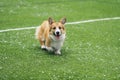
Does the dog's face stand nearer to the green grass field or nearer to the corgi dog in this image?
the corgi dog

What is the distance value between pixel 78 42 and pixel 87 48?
1.16m

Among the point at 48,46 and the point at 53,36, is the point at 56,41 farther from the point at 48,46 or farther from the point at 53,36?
the point at 48,46

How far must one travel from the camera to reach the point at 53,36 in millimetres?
13367

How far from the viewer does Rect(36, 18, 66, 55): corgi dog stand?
521 inches

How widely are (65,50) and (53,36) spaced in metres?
1.44

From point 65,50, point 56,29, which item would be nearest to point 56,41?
point 56,29

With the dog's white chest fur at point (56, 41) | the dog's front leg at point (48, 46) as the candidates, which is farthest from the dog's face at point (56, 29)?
the dog's front leg at point (48, 46)

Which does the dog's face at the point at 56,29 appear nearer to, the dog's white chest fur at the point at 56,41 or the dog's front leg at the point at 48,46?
the dog's white chest fur at the point at 56,41

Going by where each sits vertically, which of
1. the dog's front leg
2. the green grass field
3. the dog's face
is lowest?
the green grass field

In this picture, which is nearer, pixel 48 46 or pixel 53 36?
pixel 53 36

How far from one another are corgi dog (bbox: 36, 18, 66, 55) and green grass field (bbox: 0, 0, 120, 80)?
0.29m

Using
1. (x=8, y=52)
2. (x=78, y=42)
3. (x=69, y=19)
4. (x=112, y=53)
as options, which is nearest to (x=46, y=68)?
(x=8, y=52)

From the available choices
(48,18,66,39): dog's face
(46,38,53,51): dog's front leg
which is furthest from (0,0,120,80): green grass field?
(48,18,66,39): dog's face

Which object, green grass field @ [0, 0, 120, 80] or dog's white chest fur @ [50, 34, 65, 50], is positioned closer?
green grass field @ [0, 0, 120, 80]
